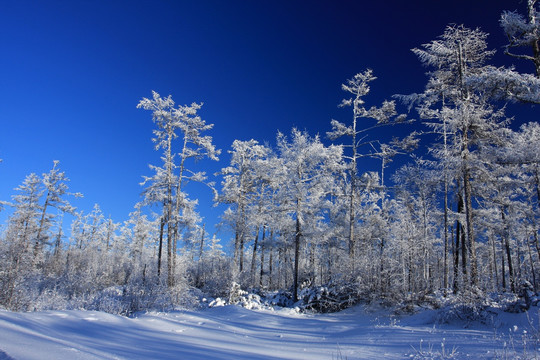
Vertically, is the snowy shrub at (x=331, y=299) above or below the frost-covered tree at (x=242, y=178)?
below

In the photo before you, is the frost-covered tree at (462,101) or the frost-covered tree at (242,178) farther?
the frost-covered tree at (242,178)

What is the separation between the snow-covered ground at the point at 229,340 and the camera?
3737mm

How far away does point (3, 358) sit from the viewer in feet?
7.98

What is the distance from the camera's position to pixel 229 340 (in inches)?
270

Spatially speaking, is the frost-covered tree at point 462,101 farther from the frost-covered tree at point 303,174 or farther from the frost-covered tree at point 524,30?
the frost-covered tree at point 303,174

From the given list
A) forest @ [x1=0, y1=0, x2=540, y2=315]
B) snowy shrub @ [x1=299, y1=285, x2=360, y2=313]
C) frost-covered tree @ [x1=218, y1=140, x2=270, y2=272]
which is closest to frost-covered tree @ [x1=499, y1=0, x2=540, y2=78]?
forest @ [x1=0, y1=0, x2=540, y2=315]

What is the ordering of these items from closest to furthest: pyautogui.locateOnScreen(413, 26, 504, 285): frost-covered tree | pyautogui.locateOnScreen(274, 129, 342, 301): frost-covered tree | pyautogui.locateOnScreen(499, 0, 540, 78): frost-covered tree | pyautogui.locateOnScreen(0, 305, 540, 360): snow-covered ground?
pyautogui.locateOnScreen(0, 305, 540, 360): snow-covered ground
pyautogui.locateOnScreen(499, 0, 540, 78): frost-covered tree
pyautogui.locateOnScreen(413, 26, 504, 285): frost-covered tree
pyautogui.locateOnScreen(274, 129, 342, 301): frost-covered tree

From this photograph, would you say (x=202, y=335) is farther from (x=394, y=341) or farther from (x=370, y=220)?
(x=370, y=220)

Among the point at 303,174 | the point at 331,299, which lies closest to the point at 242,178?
the point at 303,174

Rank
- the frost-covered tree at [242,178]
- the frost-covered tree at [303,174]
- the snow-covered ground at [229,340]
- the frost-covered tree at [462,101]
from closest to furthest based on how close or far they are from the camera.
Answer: the snow-covered ground at [229,340]
the frost-covered tree at [462,101]
the frost-covered tree at [303,174]
the frost-covered tree at [242,178]

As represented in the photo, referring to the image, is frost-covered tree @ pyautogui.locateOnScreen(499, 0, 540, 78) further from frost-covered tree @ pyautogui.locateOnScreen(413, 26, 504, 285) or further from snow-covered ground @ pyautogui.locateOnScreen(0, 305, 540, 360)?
snow-covered ground @ pyautogui.locateOnScreen(0, 305, 540, 360)

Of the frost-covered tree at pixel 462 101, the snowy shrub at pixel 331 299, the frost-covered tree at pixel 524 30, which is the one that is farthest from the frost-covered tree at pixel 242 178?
the frost-covered tree at pixel 524 30

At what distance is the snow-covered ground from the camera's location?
147 inches

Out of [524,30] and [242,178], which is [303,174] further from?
[524,30]
